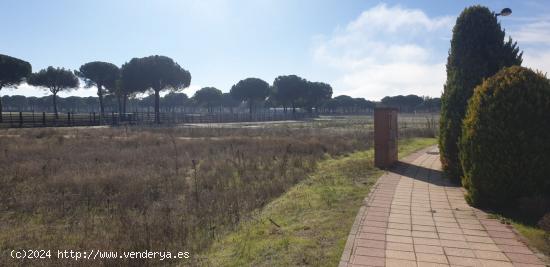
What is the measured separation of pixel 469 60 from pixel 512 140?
10.4 feet

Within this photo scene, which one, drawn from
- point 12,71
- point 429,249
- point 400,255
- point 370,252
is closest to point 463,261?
point 429,249

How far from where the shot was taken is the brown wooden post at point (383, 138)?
10750mm

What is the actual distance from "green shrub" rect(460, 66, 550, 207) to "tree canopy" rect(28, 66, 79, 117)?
6033cm

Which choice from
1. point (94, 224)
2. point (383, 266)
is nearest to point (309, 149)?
point (94, 224)

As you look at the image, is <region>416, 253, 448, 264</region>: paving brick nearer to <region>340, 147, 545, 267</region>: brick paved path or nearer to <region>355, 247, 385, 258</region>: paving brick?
<region>340, 147, 545, 267</region>: brick paved path

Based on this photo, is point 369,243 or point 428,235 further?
point 428,235

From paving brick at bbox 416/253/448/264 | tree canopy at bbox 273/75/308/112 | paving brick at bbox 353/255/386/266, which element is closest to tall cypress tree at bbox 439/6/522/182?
paving brick at bbox 416/253/448/264

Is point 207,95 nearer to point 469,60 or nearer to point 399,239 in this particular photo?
point 469,60

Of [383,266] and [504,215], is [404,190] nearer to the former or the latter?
[504,215]

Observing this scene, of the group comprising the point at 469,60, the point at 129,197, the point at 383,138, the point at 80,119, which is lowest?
the point at 129,197

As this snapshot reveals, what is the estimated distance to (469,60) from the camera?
8312mm

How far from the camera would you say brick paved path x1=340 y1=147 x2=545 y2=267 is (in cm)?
416

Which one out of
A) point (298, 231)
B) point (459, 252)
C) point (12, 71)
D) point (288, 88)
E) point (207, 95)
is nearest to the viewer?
point (459, 252)

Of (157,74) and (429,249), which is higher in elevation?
(157,74)
